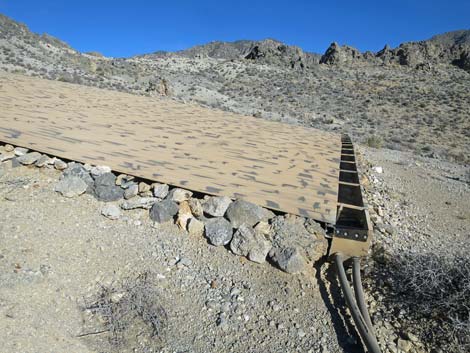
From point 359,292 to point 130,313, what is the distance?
1964 millimetres

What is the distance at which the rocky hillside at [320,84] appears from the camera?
71.3 ft

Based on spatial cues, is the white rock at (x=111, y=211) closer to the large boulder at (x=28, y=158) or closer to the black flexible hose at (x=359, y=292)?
the large boulder at (x=28, y=158)

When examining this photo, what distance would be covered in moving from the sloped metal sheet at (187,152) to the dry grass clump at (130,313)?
1.42 m

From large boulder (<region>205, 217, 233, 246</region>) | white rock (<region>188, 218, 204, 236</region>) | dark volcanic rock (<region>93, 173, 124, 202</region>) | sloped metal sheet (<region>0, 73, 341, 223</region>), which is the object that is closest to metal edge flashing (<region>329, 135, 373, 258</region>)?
sloped metal sheet (<region>0, 73, 341, 223</region>)

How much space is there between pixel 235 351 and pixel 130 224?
5.98ft

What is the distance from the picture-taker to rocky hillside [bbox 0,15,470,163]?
21.7 metres

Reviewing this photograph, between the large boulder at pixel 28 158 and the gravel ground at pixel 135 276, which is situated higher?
the large boulder at pixel 28 158

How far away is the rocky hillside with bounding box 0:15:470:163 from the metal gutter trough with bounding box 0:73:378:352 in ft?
31.9

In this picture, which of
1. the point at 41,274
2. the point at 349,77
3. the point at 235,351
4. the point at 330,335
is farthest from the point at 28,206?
the point at 349,77

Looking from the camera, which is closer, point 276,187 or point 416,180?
point 276,187

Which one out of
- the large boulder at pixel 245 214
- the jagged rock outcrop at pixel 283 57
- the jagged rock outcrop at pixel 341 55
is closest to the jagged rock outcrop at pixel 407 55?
the jagged rock outcrop at pixel 341 55

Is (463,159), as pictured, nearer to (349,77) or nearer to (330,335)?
(330,335)

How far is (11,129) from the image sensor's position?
502 centimetres

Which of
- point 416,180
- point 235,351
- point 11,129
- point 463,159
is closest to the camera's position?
point 235,351
